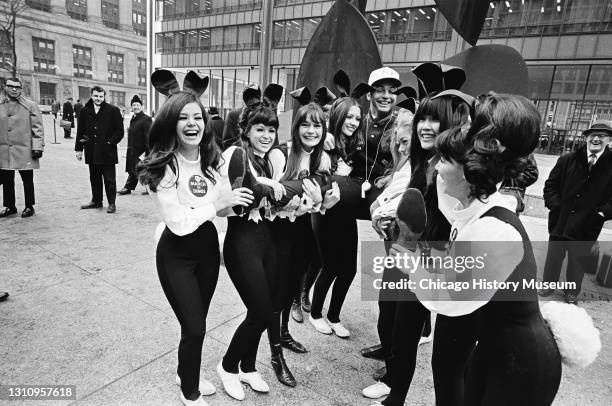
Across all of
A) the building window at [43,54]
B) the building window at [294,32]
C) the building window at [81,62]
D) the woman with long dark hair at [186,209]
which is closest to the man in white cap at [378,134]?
the woman with long dark hair at [186,209]

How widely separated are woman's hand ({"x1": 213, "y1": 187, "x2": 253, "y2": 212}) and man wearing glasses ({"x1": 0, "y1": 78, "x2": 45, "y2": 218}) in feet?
17.0

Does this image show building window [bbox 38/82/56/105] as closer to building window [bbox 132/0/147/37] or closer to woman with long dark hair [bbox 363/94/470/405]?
building window [bbox 132/0/147/37]

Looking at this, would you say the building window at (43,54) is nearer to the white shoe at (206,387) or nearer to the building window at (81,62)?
the building window at (81,62)

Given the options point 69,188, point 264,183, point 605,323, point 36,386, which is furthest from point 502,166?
point 69,188

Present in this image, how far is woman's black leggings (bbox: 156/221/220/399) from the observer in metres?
2.13

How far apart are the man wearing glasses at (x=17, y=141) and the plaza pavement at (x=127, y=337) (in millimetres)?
1069

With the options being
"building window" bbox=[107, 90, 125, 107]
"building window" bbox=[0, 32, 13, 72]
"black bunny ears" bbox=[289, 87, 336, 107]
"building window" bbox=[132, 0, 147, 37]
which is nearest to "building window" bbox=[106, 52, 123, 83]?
"building window" bbox=[107, 90, 125, 107]

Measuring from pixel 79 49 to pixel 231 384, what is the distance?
63091 mm

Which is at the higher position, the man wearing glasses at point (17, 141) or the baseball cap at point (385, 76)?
the baseball cap at point (385, 76)

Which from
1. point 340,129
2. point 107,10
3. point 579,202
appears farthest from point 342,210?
point 107,10

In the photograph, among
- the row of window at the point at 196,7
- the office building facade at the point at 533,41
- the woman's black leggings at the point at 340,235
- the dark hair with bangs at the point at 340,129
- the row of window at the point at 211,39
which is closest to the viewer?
the woman's black leggings at the point at 340,235

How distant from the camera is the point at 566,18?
20.8 m

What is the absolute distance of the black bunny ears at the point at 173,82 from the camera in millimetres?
2357

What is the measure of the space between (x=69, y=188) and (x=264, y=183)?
23.8 feet
